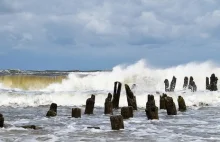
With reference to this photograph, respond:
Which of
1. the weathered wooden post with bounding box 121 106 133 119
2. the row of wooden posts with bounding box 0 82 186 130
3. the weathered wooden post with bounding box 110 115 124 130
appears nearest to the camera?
the weathered wooden post with bounding box 110 115 124 130

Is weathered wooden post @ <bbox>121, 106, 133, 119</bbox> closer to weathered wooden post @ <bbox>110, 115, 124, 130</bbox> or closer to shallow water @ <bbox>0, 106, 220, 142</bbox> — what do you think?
shallow water @ <bbox>0, 106, 220, 142</bbox>

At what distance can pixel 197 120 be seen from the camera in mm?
17875

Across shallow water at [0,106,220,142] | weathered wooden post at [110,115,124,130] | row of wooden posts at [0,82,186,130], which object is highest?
row of wooden posts at [0,82,186,130]

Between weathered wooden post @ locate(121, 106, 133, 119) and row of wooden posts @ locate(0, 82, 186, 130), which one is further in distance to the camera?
weathered wooden post @ locate(121, 106, 133, 119)

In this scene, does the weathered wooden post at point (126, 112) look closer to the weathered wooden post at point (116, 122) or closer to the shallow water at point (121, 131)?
the shallow water at point (121, 131)

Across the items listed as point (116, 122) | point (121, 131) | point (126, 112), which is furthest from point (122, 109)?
point (121, 131)

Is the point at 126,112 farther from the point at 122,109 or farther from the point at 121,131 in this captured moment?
the point at 121,131

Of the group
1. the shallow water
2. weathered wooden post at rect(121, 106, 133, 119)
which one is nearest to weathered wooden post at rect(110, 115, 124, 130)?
the shallow water

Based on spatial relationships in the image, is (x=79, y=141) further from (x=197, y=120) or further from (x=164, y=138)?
(x=197, y=120)

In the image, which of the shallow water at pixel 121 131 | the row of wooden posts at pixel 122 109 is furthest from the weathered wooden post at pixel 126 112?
the shallow water at pixel 121 131

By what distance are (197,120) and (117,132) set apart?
5.05m

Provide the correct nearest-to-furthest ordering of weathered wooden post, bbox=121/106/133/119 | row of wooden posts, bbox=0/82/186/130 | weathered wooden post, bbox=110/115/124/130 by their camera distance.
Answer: weathered wooden post, bbox=110/115/124/130 < row of wooden posts, bbox=0/82/186/130 < weathered wooden post, bbox=121/106/133/119

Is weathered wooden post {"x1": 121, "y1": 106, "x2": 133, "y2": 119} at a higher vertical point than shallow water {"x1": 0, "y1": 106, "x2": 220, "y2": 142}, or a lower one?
higher

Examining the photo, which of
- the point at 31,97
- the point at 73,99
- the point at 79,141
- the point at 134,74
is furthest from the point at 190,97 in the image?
the point at 134,74
